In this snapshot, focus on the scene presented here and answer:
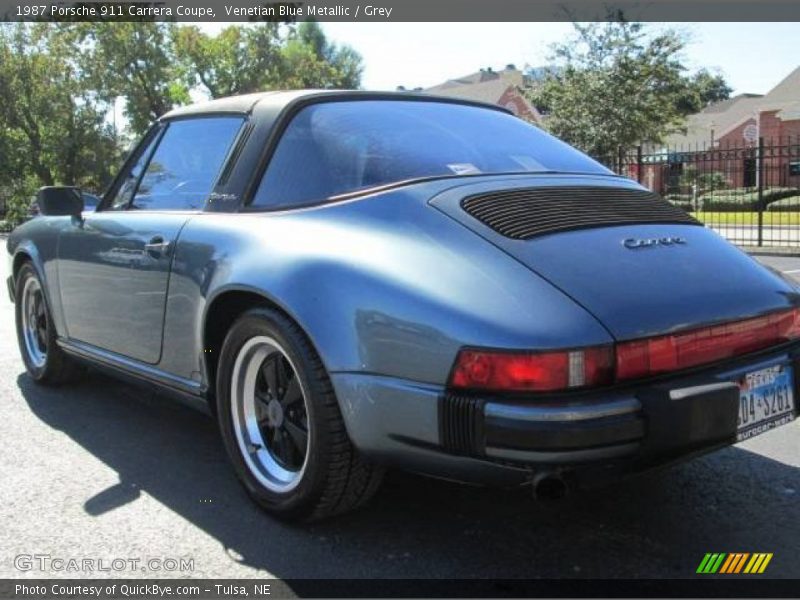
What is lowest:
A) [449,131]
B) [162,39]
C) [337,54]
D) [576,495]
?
[576,495]

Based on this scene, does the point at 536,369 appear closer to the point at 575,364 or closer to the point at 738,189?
the point at 575,364

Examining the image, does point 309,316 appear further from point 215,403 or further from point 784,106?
point 784,106

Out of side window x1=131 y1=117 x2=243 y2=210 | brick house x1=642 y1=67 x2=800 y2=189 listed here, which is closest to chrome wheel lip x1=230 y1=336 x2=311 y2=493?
side window x1=131 y1=117 x2=243 y2=210

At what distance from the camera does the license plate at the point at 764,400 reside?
2.49 metres

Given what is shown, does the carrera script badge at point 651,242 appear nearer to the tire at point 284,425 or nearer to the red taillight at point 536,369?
the red taillight at point 536,369

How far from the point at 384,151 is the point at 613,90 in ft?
66.1

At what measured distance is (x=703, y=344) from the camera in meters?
2.44

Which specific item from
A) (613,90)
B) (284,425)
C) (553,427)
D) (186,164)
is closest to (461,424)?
(553,427)

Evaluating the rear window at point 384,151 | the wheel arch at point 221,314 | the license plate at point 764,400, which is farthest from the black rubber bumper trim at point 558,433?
the rear window at point 384,151

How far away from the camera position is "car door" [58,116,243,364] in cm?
348

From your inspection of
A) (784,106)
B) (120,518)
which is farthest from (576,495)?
(784,106)

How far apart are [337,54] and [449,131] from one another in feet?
255

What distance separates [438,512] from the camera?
10.0 feet

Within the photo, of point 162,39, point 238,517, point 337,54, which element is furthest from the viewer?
point 337,54
